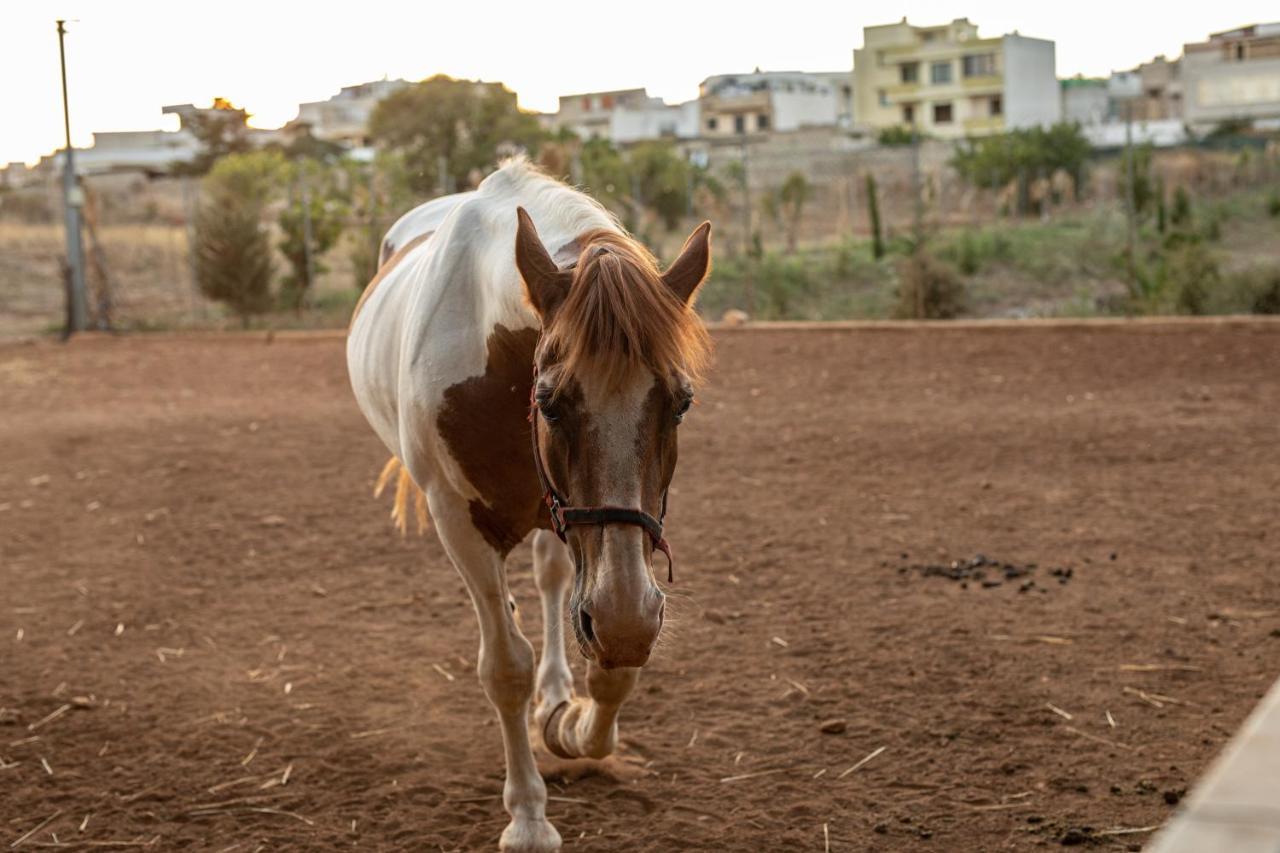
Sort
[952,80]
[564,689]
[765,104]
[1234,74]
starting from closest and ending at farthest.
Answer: [564,689] → [1234,74] → [952,80] → [765,104]

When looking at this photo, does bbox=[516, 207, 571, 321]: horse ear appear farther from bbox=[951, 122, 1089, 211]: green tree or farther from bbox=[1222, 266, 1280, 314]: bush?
bbox=[951, 122, 1089, 211]: green tree

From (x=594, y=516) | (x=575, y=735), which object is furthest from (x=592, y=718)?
(x=594, y=516)

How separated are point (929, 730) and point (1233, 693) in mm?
965

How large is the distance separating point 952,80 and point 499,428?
63.8 m

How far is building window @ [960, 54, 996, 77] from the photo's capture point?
201ft

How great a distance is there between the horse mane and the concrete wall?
197 ft

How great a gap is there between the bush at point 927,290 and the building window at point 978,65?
51.5 meters

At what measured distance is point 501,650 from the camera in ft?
11.3

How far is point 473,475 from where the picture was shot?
3.23 meters

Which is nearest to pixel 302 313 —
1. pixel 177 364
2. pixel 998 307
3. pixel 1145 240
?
pixel 177 364

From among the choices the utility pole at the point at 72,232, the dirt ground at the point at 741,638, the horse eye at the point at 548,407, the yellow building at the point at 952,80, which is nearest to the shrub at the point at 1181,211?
the dirt ground at the point at 741,638

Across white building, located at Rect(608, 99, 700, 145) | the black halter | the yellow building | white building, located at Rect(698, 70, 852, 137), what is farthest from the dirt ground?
white building, located at Rect(608, 99, 700, 145)

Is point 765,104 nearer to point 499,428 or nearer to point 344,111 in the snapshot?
point 344,111

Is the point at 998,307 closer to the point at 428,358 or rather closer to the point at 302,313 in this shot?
the point at 302,313
